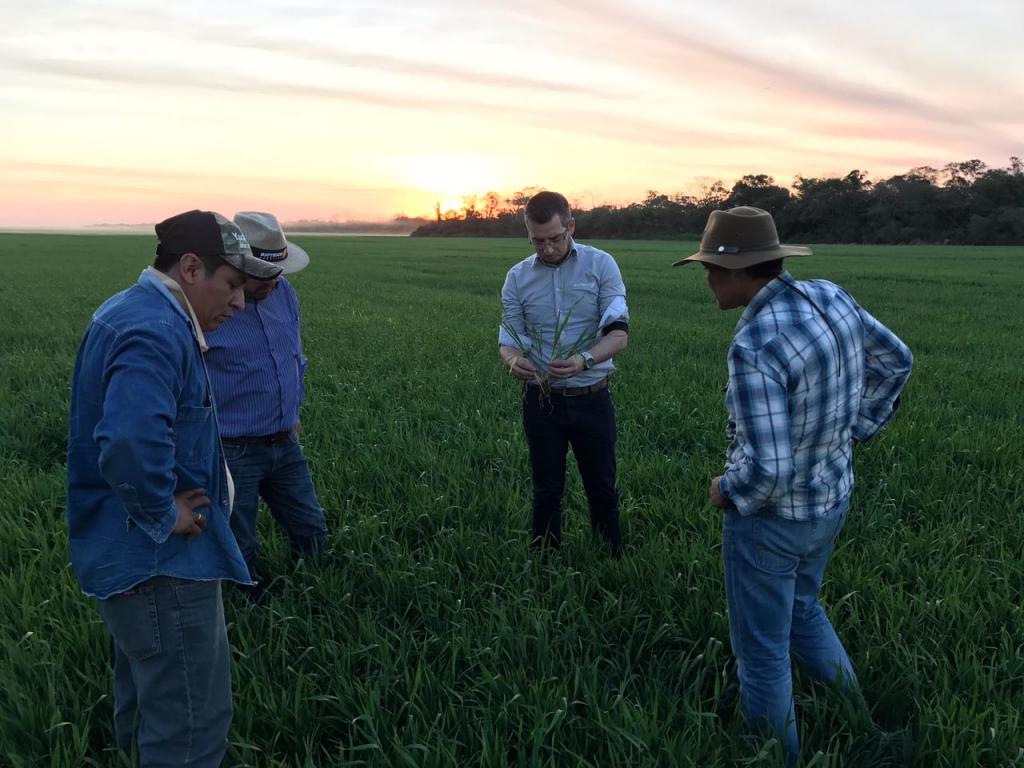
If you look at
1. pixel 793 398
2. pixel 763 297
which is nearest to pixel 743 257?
pixel 763 297

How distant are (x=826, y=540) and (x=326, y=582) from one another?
2.31 meters

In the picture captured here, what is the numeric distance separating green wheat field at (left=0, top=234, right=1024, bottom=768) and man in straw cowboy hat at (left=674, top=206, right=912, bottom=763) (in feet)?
1.39

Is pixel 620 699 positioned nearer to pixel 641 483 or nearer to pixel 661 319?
pixel 641 483

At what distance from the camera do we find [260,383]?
328cm

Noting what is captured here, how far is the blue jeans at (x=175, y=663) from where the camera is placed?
6.42 ft

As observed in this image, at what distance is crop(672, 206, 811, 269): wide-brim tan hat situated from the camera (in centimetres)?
213

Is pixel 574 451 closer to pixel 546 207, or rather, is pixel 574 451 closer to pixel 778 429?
pixel 546 207

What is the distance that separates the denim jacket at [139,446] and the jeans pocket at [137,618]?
64 millimetres

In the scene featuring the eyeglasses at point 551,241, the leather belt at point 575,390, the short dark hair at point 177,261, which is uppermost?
the eyeglasses at point 551,241

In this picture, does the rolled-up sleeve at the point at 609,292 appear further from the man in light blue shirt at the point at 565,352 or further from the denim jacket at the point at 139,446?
the denim jacket at the point at 139,446

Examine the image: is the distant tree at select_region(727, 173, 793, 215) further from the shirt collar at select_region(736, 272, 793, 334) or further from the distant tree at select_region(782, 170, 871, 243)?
the shirt collar at select_region(736, 272, 793, 334)

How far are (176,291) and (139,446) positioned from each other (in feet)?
1.53

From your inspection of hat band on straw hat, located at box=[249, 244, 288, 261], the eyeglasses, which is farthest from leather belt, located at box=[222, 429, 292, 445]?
the eyeglasses

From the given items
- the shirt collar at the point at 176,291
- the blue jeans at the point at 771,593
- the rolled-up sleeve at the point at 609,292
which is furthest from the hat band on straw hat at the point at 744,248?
the shirt collar at the point at 176,291
